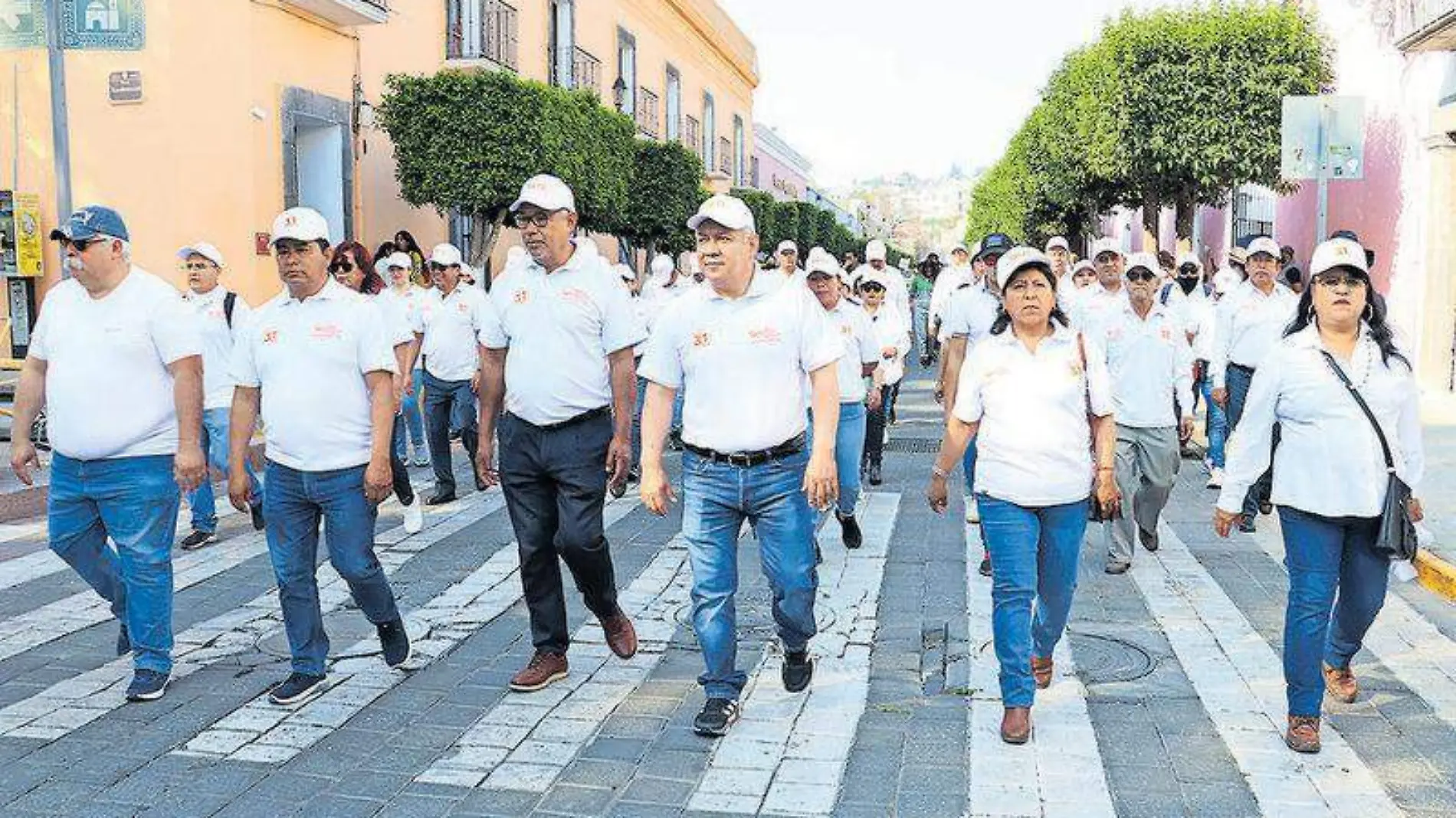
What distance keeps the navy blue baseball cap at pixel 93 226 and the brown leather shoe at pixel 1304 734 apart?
476 cm

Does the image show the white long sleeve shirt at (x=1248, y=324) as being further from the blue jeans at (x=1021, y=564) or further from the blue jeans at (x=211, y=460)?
the blue jeans at (x=211, y=460)

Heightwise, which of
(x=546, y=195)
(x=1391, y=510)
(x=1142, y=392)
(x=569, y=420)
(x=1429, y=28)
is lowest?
(x=1391, y=510)

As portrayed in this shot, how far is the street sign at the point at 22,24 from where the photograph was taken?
14.5 meters

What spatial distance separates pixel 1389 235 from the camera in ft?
64.4

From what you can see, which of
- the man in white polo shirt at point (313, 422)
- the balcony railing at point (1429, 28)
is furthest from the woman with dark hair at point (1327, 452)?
the balcony railing at point (1429, 28)

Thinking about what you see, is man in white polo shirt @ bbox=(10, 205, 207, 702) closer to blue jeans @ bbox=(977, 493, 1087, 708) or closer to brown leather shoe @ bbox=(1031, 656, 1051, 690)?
blue jeans @ bbox=(977, 493, 1087, 708)

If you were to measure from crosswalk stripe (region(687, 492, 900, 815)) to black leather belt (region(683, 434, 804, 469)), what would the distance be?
0.99 meters

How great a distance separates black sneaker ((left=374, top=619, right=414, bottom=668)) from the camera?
5703mm

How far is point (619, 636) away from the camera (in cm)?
593

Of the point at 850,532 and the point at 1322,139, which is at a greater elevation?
the point at 1322,139

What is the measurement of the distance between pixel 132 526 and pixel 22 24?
Result: 11472 mm

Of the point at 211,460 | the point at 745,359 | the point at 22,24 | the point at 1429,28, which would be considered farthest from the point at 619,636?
the point at 1429,28

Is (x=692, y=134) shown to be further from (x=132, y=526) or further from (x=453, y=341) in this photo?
(x=132, y=526)

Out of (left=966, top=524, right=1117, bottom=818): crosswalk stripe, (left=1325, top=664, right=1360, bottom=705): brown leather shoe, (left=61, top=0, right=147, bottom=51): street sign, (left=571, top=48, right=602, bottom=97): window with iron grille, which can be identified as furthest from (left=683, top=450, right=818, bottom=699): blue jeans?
A: (left=571, top=48, right=602, bottom=97): window with iron grille
